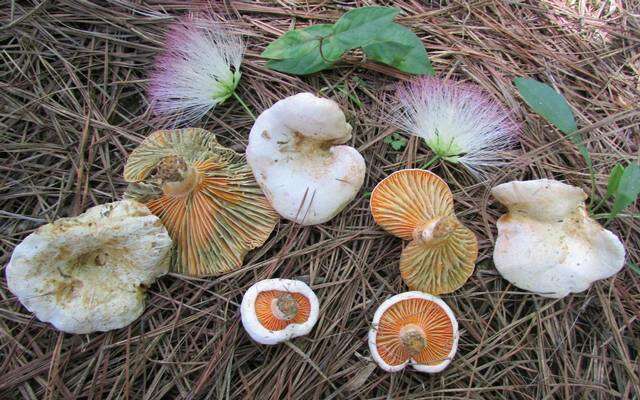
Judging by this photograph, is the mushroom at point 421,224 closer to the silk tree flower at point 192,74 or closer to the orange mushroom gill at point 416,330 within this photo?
the orange mushroom gill at point 416,330

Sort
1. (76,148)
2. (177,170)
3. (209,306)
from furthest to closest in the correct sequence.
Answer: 1. (76,148)
2. (209,306)
3. (177,170)

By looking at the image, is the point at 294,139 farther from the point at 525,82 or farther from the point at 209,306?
the point at 525,82

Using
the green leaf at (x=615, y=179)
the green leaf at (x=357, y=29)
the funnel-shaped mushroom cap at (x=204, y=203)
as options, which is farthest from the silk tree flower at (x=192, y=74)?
the green leaf at (x=615, y=179)

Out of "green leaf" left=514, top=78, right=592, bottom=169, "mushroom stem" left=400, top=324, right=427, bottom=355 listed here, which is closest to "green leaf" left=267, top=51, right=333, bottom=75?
"green leaf" left=514, top=78, right=592, bottom=169

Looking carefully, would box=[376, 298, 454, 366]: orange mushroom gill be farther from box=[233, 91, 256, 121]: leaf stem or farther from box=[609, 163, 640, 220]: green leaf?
box=[233, 91, 256, 121]: leaf stem

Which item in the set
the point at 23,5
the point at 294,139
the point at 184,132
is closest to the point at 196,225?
the point at 184,132

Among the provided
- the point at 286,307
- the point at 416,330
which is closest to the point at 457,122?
the point at 416,330
